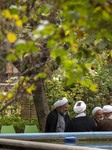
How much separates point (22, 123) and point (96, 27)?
1015 centimetres

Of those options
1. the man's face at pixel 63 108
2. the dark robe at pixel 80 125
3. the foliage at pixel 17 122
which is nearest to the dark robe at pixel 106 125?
the dark robe at pixel 80 125

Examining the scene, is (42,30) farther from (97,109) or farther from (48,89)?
(48,89)

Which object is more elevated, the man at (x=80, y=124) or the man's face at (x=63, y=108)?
the man's face at (x=63, y=108)

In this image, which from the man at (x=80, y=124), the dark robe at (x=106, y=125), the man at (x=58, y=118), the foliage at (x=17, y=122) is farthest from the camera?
the foliage at (x=17, y=122)

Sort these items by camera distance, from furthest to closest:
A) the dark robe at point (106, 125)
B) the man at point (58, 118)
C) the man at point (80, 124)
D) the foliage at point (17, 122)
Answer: the foliage at point (17, 122) < the man at point (58, 118) < the man at point (80, 124) < the dark robe at point (106, 125)

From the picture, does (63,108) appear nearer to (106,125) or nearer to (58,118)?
(58,118)

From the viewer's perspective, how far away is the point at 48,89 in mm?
14555

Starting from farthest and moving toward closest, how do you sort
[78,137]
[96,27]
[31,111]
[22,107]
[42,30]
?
[31,111] → [22,107] → [78,137] → [96,27] → [42,30]

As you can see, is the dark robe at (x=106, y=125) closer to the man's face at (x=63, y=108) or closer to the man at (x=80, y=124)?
the man at (x=80, y=124)

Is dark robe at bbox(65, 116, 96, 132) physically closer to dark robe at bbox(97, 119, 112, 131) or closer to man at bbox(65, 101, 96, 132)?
man at bbox(65, 101, 96, 132)

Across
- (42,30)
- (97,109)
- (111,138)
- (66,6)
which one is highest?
(66,6)

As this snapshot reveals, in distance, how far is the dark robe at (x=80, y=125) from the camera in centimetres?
859

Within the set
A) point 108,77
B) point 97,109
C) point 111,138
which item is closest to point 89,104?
point 108,77

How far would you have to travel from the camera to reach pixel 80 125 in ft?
28.2
